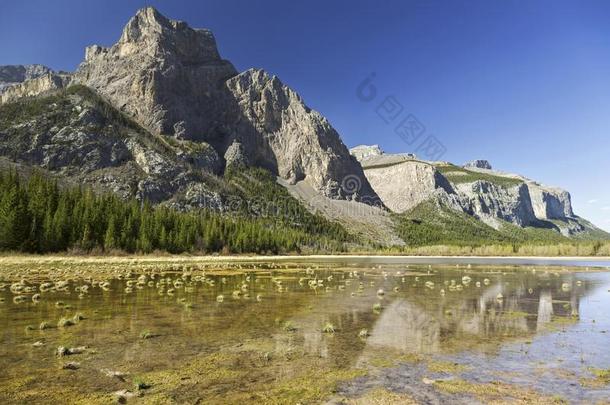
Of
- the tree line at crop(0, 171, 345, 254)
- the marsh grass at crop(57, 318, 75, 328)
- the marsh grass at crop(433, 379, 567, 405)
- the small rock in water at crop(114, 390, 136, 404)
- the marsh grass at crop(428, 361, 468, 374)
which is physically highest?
the tree line at crop(0, 171, 345, 254)

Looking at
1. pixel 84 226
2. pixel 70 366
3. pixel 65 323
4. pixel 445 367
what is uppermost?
pixel 84 226

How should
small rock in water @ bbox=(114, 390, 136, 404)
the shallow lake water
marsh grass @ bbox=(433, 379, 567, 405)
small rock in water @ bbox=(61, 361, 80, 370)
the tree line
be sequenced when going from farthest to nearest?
the tree line
small rock in water @ bbox=(61, 361, 80, 370)
the shallow lake water
marsh grass @ bbox=(433, 379, 567, 405)
small rock in water @ bbox=(114, 390, 136, 404)

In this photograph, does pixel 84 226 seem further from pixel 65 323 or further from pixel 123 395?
pixel 123 395

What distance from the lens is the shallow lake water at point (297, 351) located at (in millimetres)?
11117

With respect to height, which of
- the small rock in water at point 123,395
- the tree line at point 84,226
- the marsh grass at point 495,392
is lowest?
the small rock in water at point 123,395

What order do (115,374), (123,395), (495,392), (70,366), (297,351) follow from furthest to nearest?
(297,351)
(70,366)
(115,374)
(495,392)
(123,395)

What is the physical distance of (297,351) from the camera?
15.8 meters

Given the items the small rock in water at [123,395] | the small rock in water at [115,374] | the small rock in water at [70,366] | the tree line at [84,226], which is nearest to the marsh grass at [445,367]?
the small rock in water at [123,395]

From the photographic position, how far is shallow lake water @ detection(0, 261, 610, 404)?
11.1 metres

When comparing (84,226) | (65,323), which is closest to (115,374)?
(65,323)

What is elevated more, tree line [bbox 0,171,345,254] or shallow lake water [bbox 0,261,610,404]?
tree line [bbox 0,171,345,254]

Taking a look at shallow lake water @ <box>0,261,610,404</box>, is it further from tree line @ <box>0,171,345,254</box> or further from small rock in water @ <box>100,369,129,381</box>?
tree line @ <box>0,171,345,254</box>

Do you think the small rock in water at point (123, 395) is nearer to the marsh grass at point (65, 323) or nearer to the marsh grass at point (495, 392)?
the marsh grass at point (495, 392)

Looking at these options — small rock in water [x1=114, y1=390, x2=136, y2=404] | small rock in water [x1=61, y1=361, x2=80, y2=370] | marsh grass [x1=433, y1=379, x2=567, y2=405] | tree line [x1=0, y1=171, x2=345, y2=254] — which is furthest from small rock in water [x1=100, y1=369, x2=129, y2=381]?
tree line [x1=0, y1=171, x2=345, y2=254]
